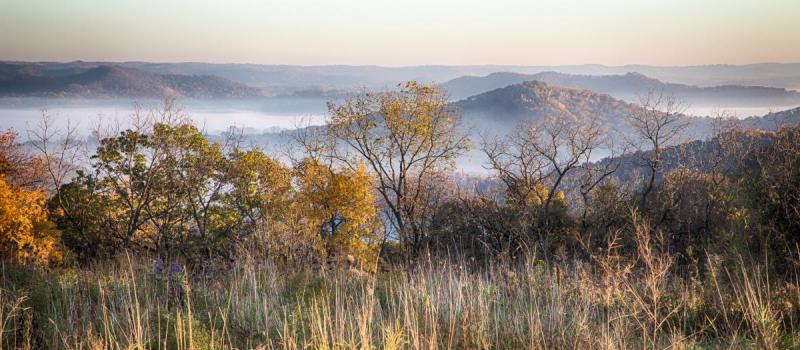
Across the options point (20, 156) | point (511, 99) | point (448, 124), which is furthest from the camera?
point (511, 99)

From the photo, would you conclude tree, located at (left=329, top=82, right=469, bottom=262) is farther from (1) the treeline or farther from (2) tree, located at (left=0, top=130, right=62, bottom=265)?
(2) tree, located at (left=0, top=130, right=62, bottom=265)

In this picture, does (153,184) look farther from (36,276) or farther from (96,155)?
(36,276)

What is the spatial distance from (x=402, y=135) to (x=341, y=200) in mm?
6064

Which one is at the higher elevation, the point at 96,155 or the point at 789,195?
the point at 789,195

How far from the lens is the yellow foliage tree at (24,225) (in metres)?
26.4

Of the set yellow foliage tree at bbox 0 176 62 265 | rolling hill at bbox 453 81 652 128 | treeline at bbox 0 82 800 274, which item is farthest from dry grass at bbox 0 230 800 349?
rolling hill at bbox 453 81 652 128

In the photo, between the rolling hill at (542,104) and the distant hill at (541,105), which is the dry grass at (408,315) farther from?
the rolling hill at (542,104)

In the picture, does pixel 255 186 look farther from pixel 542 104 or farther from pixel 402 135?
pixel 542 104

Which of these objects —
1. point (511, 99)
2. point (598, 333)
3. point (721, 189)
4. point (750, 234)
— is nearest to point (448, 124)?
point (721, 189)

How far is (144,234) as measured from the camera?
34.7 meters

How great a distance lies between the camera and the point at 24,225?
27219 millimetres

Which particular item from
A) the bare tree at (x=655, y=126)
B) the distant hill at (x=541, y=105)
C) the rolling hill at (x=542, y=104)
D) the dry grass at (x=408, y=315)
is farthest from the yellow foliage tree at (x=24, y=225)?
the rolling hill at (x=542, y=104)

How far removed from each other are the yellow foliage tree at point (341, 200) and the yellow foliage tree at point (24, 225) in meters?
16.6

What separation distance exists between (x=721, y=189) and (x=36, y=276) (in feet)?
91.8
